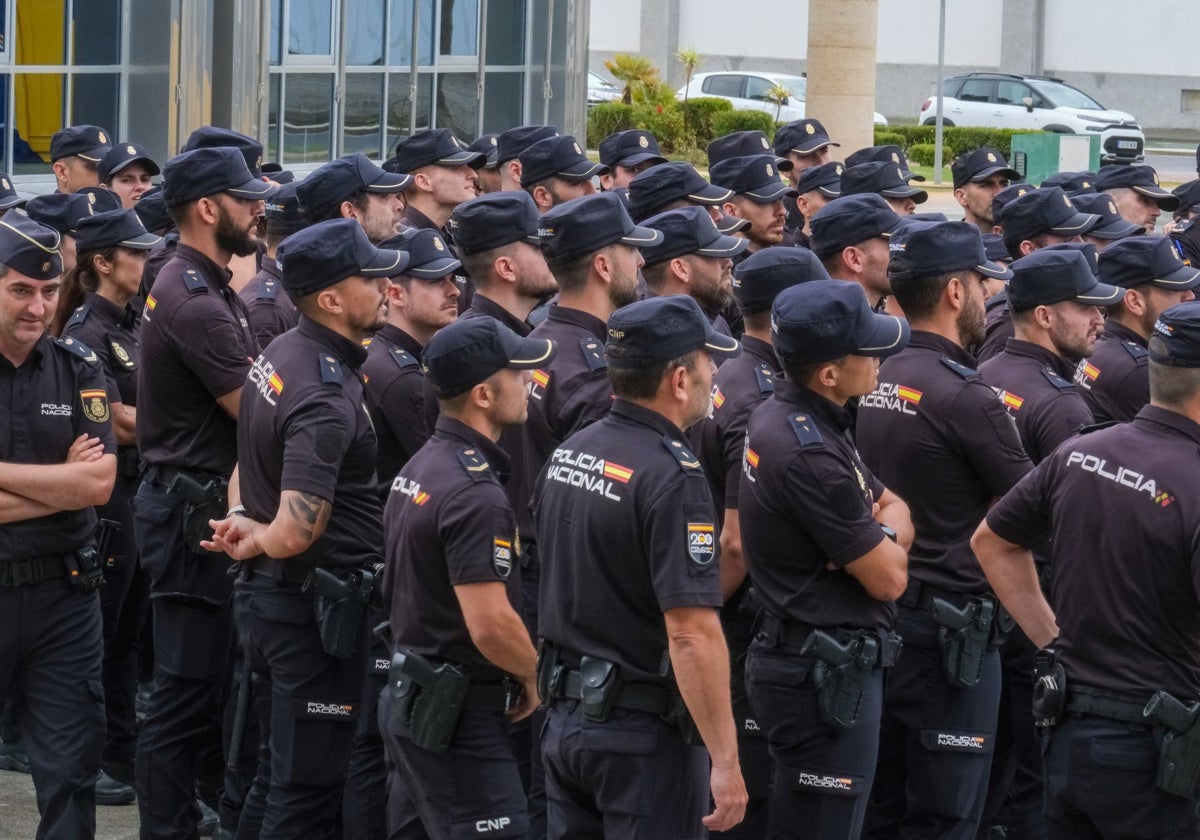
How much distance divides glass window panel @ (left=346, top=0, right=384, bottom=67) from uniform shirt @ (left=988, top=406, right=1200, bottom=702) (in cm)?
1321

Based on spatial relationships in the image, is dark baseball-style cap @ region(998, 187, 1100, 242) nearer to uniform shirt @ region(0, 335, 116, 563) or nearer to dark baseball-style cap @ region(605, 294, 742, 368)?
dark baseball-style cap @ region(605, 294, 742, 368)

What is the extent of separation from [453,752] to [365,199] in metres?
3.19

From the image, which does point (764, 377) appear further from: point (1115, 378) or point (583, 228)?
point (1115, 378)

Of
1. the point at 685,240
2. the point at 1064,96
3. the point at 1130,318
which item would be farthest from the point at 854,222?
the point at 1064,96

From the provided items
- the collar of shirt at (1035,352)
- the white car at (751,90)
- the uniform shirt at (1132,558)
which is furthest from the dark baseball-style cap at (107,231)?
the white car at (751,90)

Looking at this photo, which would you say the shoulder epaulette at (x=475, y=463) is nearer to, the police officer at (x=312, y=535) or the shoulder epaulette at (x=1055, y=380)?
the police officer at (x=312, y=535)

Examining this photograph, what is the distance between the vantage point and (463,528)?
4.78m

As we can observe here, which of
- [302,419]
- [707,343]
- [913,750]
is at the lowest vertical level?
[913,750]

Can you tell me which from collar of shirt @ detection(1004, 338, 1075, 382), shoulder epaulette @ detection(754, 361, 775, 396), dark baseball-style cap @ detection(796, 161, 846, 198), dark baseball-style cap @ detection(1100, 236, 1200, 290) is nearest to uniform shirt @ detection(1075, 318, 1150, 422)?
dark baseball-style cap @ detection(1100, 236, 1200, 290)

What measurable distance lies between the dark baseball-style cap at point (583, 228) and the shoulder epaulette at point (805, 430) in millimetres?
1220

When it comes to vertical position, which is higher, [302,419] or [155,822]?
[302,419]

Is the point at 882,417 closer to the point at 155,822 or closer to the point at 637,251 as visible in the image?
the point at 637,251

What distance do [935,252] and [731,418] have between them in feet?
2.98

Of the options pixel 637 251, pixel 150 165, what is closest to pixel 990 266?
pixel 637 251
